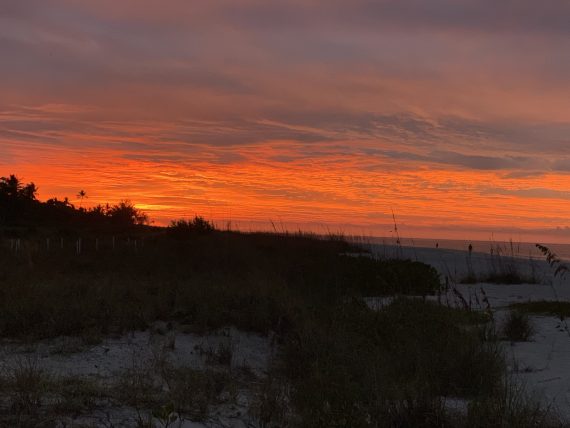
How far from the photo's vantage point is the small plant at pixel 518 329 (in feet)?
26.4

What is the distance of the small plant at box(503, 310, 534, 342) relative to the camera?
8.05 metres

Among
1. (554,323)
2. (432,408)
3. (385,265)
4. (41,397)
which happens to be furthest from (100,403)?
(385,265)

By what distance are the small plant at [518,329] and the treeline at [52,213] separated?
172 ft

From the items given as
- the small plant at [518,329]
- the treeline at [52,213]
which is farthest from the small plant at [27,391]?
the treeline at [52,213]

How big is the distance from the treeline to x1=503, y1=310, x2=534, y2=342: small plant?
52481 mm

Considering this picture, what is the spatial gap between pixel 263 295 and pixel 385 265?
6578 millimetres

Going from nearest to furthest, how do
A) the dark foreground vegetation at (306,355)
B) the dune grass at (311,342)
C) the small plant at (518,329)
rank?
the dark foreground vegetation at (306,355) → the dune grass at (311,342) → the small plant at (518,329)

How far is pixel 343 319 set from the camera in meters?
7.22

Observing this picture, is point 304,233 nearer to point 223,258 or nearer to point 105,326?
point 223,258

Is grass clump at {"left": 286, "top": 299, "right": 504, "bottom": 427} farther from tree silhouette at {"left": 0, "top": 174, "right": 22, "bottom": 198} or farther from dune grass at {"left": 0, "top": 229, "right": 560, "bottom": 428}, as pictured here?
tree silhouette at {"left": 0, "top": 174, "right": 22, "bottom": 198}

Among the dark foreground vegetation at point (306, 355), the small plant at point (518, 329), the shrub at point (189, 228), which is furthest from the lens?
the shrub at point (189, 228)

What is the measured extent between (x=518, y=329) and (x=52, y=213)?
64614 millimetres

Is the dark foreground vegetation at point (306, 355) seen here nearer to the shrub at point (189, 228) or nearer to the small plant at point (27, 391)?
the small plant at point (27, 391)

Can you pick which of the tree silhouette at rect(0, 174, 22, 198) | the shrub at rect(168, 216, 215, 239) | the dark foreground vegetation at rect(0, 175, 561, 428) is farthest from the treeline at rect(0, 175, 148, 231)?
→ the dark foreground vegetation at rect(0, 175, 561, 428)
